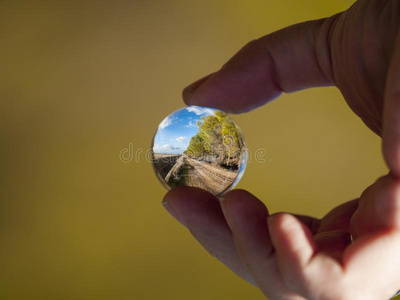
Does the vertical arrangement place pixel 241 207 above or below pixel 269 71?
below

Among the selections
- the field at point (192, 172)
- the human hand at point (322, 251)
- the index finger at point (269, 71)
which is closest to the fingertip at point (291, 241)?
the human hand at point (322, 251)

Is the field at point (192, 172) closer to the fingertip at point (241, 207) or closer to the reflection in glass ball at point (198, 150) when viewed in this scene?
the reflection in glass ball at point (198, 150)

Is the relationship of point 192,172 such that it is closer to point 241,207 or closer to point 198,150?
point 198,150

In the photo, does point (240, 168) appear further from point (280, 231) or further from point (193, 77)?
point (193, 77)

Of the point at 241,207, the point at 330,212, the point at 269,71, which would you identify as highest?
the point at 269,71

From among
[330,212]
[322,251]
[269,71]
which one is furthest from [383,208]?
[269,71]

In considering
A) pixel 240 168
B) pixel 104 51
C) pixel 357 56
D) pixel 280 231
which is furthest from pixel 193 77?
pixel 280 231

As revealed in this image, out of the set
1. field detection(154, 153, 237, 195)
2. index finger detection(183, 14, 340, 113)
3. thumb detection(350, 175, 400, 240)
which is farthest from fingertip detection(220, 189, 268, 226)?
index finger detection(183, 14, 340, 113)
